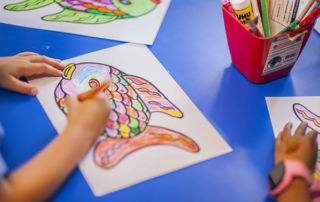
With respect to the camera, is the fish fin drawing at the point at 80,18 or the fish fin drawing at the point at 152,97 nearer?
the fish fin drawing at the point at 152,97

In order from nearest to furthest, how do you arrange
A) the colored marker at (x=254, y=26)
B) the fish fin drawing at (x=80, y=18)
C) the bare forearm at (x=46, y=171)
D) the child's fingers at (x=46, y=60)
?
the bare forearm at (x=46, y=171), the colored marker at (x=254, y=26), the child's fingers at (x=46, y=60), the fish fin drawing at (x=80, y=18)

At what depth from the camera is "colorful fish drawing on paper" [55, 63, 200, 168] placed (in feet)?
1.60

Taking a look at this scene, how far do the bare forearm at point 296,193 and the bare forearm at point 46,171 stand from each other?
295 mm

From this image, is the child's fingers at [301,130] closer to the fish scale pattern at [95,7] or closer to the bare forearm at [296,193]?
the bare forearm at [296,193]

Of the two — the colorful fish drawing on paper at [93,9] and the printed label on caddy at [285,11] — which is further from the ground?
the colorful fish drawing on paper at [93,9]

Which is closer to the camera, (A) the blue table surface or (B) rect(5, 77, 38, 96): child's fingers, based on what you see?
(A) the blue table surface

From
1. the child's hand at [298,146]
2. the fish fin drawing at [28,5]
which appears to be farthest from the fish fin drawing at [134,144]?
the fish fin drawing at [28,5]

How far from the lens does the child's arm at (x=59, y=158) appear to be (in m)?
0.40

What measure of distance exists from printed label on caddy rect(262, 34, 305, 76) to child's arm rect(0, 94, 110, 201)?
0.99 feet

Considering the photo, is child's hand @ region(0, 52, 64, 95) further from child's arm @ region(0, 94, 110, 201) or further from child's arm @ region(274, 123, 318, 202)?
child's arm @ region(274, 123, 318, 202)

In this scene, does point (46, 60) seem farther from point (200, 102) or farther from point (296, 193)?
point (296, 193)

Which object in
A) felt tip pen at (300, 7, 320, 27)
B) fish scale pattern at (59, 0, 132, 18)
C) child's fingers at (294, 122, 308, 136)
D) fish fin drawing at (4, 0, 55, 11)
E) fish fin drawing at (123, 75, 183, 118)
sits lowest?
child's fingers at (294, 122, 308, 136)

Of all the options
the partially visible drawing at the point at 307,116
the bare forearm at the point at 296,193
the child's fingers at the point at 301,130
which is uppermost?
the bare forearm at the point at 296,193

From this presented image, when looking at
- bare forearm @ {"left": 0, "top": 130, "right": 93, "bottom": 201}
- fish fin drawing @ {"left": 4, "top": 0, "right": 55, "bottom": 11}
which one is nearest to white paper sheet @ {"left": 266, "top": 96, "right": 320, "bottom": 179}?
bare forearm @ {"left": 0, "top": 130, "right": 93, "bottom": 201}
